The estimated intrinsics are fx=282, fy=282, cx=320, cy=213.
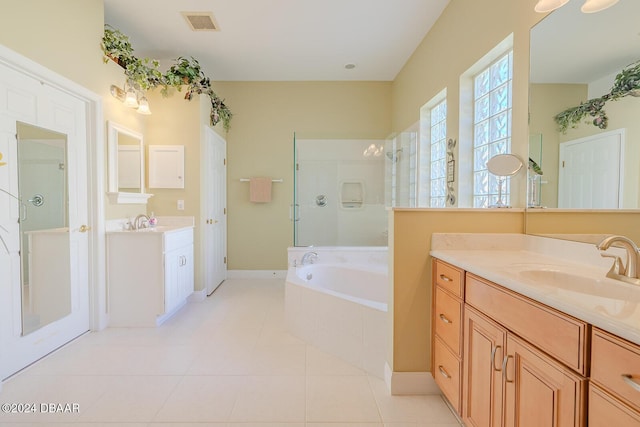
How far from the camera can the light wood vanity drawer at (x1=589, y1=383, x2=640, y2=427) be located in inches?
24.4

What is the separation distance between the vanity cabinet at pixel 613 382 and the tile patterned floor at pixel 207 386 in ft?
3.25

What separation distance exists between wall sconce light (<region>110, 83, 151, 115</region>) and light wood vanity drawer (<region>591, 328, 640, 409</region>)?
11.9 ft

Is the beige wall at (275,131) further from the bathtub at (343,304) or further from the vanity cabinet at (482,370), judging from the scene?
the vanity cabinet at (482,370)

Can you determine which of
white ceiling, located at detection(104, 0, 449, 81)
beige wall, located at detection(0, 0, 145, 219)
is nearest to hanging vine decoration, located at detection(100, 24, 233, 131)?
beige wall, located at detection(0, 0, 145, 219)

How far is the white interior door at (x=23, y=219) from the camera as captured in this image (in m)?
1.76

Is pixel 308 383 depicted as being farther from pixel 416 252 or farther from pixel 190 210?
pixel 190 210

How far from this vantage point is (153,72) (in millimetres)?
2990

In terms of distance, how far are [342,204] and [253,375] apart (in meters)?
2.26

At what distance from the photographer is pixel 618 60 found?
116 centimetres

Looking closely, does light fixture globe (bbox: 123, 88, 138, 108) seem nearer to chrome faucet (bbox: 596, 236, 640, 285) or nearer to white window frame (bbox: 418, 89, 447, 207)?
white window frame (bbox: 418, 89, 447, 207)

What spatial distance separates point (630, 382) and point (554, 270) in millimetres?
696

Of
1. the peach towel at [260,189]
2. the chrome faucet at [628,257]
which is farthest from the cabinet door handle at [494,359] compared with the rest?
the peach towel at [260,189]

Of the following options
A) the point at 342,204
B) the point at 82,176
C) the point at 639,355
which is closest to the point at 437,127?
the point at 342,204

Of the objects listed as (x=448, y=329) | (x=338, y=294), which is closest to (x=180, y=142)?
(x=338, y=294)
